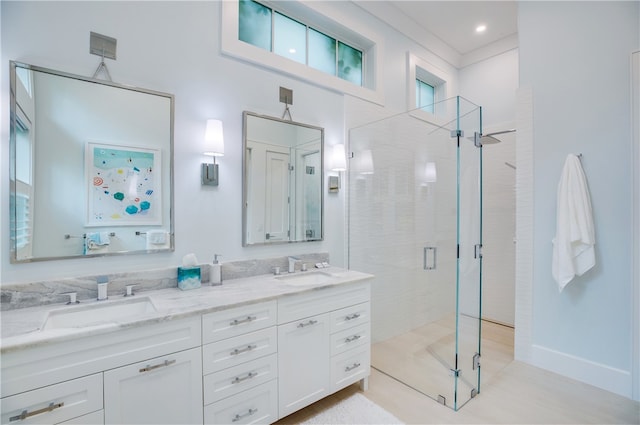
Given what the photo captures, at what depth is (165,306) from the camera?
154 centimetres

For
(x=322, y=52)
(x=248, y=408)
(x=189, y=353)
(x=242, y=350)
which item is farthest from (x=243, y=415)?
(x=322, y=52)

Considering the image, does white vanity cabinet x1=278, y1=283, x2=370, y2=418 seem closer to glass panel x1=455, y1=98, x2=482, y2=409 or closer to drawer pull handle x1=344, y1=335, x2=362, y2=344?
drawer pull handle x1=344, y1=335, x2=362, y2=344

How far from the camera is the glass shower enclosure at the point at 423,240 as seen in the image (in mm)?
2240

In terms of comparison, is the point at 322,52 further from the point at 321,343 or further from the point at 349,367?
the point at 349,367

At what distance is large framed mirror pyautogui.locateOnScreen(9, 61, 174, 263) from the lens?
1515 millimetres

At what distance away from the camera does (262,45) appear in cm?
246

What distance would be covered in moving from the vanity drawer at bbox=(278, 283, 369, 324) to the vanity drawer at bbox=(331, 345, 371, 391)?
35cm

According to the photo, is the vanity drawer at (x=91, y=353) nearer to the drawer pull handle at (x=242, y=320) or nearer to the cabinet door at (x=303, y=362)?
the drawer pull handle at (x=242, y=320)

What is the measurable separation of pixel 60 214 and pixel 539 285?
3.46 meters

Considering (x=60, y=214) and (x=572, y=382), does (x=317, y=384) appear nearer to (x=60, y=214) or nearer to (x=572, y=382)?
(x=60, y=214)

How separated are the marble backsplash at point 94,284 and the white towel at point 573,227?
2293 millimetres

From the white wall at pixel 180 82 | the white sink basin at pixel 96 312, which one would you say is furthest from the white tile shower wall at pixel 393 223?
the white sink basin at pixel 96 312

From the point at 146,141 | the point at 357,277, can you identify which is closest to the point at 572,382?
the point at 357,277

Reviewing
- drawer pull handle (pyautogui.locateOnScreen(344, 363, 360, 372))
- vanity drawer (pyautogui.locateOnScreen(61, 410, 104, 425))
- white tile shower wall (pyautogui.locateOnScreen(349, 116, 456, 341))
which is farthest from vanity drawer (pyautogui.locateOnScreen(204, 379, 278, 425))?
white tile shower wall (pyautogui.locateOnScreen(349, 116, 456, 341))
